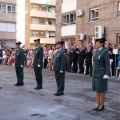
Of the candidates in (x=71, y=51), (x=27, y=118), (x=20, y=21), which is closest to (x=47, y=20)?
→ (x=20, y=21)

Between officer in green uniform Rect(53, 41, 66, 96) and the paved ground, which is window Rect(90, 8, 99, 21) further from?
officer in green uniform Rect(53, 41, 66, 96)

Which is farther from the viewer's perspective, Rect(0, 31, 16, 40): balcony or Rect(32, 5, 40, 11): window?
Rect(32, 5, 40, 11): window

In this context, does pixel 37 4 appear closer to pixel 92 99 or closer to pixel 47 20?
pixel 47 20

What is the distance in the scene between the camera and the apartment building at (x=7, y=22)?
43.8 metres

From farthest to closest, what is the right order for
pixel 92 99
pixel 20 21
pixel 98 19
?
pixel 20 21
pixel 98 19
pixel 92 99

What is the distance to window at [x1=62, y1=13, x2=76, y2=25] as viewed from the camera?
94.4 ft

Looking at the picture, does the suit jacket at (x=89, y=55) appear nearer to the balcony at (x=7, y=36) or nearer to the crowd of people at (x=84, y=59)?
the crowd of people at (x=84, y=59)

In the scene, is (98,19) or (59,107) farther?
(98,19)

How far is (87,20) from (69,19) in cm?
365

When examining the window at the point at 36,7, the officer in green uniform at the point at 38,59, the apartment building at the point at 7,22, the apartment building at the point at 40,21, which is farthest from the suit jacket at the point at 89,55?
the window at the point at 36,7

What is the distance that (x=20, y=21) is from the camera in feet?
152

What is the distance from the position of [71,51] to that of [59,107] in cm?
1160

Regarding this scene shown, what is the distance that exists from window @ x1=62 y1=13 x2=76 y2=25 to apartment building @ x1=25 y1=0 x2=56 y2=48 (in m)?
19.1

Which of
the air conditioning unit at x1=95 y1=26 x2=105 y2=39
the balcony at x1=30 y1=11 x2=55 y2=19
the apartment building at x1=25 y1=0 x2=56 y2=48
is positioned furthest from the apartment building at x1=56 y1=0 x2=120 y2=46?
the balcony at x1=30 y1=11 x2=55 y2=19
